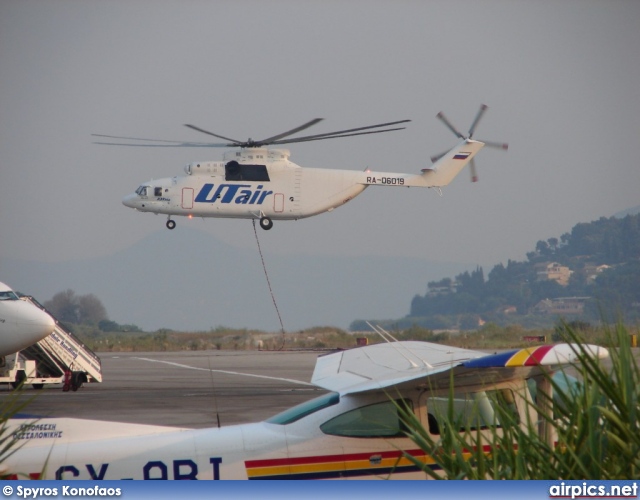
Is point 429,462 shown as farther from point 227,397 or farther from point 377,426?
point 227,397

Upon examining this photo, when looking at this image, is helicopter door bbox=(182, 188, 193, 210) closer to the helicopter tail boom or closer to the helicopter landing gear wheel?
the helicopter landing gear wheel

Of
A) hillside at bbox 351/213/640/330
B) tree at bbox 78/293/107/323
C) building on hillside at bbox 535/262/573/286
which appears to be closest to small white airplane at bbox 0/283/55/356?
hillside at bbox 351/213/640/330

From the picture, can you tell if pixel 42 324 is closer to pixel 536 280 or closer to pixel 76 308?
pixel 536 280

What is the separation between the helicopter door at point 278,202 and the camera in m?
39.2

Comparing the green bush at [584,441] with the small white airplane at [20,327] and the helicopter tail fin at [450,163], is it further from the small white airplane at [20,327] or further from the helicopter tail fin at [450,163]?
the helicopter tail fin at [450,163]

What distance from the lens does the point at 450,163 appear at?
41031 millimetres

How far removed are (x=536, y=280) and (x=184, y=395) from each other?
8903cm

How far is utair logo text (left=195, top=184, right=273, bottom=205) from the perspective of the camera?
38625 mm

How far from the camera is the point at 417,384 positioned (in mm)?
7555

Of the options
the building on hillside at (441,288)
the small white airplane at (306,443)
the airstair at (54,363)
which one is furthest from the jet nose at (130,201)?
the building on hillside at (441,288)

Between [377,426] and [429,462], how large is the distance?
54 centimetres

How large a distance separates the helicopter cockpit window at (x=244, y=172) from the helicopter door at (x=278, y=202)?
0.82m

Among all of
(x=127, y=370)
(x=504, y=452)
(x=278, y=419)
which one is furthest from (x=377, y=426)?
(x=127, y=370)

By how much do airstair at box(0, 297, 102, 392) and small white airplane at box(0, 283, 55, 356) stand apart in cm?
119
